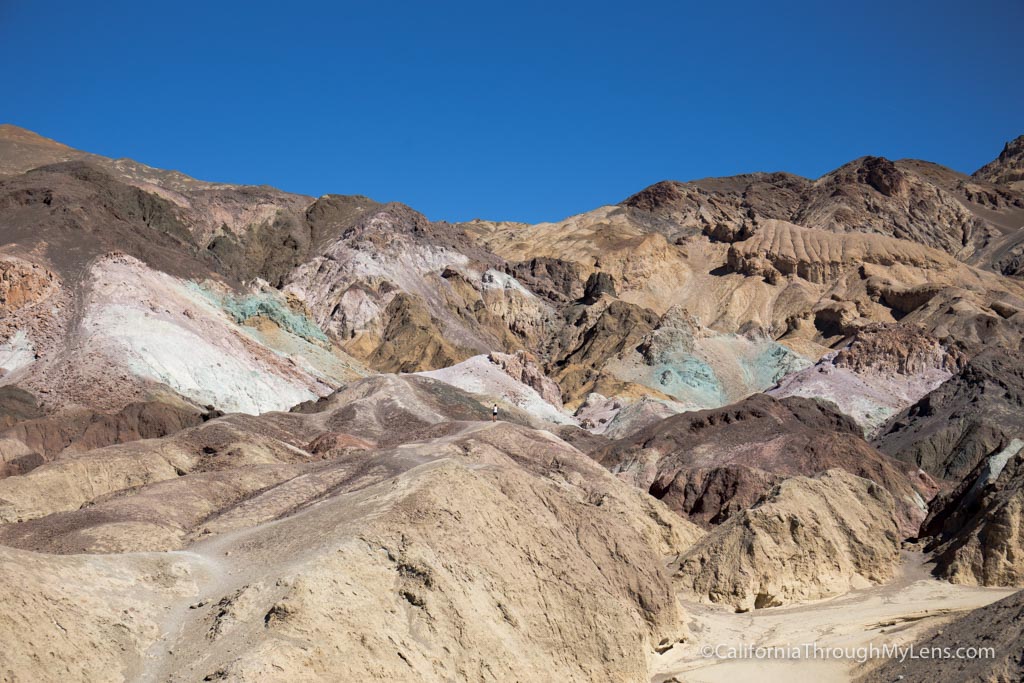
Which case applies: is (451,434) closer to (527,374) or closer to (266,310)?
(527,374)

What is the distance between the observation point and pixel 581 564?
782 inches

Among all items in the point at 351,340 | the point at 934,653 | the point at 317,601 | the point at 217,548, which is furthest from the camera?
the point at 351,340

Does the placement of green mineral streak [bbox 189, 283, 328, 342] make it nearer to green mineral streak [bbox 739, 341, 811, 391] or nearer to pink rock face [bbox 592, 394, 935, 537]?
pink rock face [bbox 592, 394, 935, 537]

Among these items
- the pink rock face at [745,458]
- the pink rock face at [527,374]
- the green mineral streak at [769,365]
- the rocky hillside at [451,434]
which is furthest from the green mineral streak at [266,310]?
the green mineral streak at [769,365]

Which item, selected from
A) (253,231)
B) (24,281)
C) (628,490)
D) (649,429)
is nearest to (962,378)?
(649,429)

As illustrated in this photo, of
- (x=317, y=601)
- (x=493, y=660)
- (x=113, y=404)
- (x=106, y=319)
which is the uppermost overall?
(x=106, y=319)

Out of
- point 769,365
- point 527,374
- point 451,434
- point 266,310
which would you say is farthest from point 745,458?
point 769,365

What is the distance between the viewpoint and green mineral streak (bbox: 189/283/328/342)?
237 ft

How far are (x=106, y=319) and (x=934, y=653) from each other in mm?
47253

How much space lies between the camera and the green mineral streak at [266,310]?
7238cm

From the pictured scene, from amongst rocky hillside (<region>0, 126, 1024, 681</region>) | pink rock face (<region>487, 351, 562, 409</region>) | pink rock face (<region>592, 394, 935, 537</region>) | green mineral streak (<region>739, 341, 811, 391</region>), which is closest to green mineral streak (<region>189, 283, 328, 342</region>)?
rocky hillside (<region>0, 126, 1024, 681</region>)

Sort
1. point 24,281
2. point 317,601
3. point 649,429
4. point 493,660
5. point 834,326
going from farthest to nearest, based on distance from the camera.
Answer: point 834,326 < point 24,281 < point 649,429 < point 493,660 < point 317,601

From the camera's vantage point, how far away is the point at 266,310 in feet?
249

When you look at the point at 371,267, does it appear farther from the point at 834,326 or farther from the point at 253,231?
the point at 834,326
